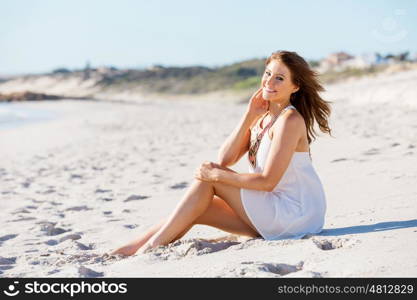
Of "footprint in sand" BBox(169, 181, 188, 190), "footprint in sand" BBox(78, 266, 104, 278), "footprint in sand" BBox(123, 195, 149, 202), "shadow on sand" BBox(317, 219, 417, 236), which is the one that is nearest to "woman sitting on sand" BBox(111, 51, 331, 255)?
"shadow on sand" BBox(317, 219, 417, 236)

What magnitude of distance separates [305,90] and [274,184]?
25.6 inches

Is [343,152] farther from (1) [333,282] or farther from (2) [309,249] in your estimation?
(1) [333,282]

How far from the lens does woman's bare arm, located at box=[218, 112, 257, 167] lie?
13.5 ft

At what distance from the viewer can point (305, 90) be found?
3900mm

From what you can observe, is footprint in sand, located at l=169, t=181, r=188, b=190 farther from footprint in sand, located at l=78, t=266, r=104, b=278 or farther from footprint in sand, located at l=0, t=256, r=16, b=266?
footprint in sand, located at l=78, t=266, r=104, b=278

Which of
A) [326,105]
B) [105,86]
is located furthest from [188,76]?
[326,105]

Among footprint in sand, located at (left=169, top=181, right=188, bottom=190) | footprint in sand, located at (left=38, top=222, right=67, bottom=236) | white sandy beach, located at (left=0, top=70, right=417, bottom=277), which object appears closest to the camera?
white sandy beach, located at (left=0, top=70, right=417, bottom=277)

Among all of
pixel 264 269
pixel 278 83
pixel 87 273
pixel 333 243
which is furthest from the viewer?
pixel 278 83

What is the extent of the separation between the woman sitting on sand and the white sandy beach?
116 mm

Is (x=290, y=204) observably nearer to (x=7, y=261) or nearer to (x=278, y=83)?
(x=278, y=83)

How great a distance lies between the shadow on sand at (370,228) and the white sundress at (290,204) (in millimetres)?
97

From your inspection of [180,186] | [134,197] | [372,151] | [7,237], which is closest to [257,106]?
[7,237]

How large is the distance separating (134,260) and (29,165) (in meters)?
6.36

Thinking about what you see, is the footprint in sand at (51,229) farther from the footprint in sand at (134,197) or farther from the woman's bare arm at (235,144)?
the woman's bare arm at (235,144)
